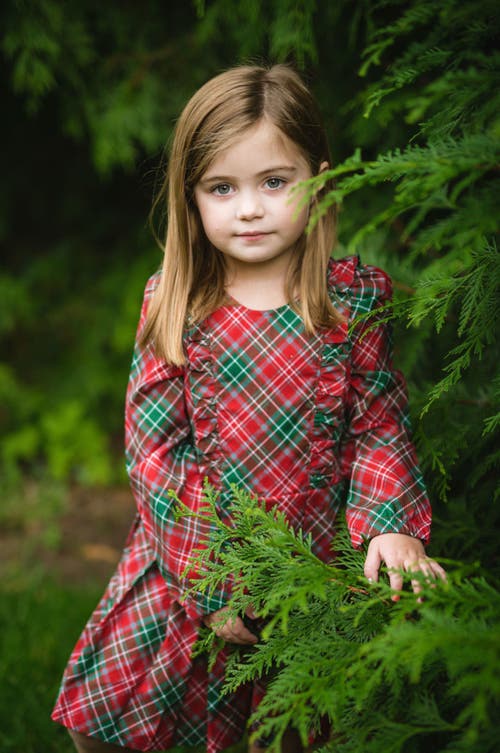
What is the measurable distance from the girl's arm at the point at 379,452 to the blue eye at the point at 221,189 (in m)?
0.43

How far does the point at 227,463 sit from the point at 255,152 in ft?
2.67

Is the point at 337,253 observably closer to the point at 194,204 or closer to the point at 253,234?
the point at 194,204

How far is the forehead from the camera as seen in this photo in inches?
74.7

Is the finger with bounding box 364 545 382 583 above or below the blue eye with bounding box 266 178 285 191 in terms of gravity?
below

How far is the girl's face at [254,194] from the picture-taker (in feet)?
6.24

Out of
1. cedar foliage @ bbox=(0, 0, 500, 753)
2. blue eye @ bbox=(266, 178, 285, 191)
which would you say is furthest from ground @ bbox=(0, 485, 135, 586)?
blue eye @ bbox=(266, 178, 285, 191)

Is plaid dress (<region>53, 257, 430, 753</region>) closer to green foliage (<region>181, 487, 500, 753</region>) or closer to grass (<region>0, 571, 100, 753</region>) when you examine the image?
green foliage (<region>181, 487, 500, 753</region>)

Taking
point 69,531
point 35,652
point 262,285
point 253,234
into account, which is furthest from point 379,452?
point 69,531

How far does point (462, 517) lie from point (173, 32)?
3231 mm

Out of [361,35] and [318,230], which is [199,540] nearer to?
[318,230]

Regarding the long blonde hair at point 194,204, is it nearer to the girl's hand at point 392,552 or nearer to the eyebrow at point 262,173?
the eyebrow at point 262,173

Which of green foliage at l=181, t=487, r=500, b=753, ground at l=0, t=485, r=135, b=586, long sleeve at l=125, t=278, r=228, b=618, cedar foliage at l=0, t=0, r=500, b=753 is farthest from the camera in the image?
ground at l=0, t=485, r=135, b=586

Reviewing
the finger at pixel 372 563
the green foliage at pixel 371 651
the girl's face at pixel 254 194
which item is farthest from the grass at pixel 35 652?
the girl's face at pixel 254 194

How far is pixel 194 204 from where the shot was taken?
2152mm
